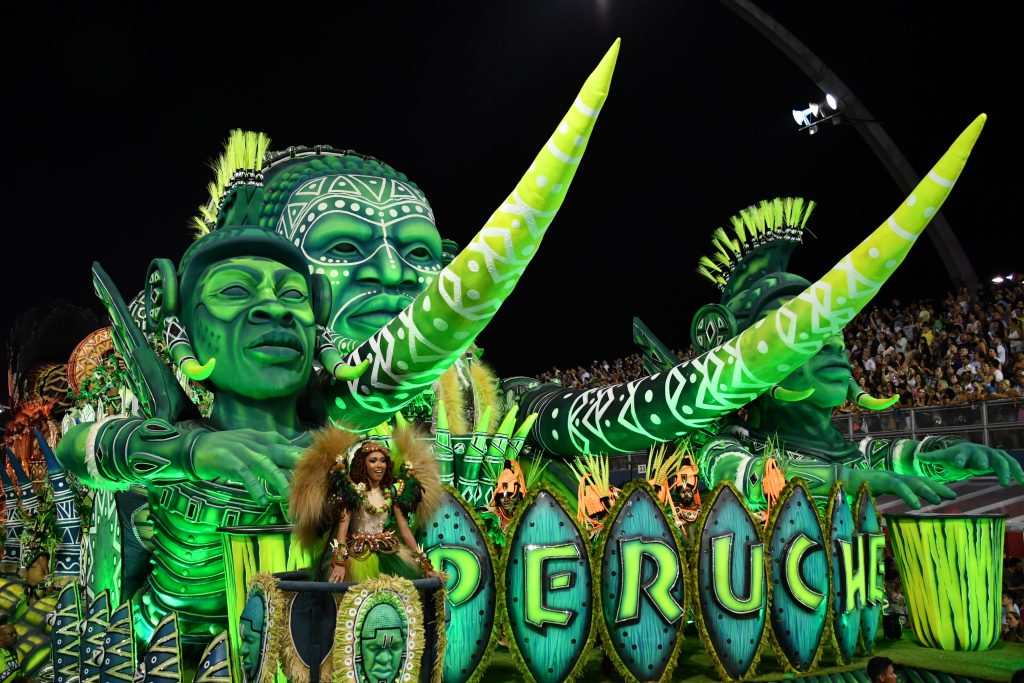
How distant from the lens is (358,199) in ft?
17.4

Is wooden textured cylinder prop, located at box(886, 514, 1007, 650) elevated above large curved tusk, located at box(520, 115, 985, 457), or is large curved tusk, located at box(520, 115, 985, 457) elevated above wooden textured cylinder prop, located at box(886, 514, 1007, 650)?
large curved tusk, located at box(520, 115, 985, 457)

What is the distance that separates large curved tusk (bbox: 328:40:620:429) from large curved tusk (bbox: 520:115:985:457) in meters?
1.46

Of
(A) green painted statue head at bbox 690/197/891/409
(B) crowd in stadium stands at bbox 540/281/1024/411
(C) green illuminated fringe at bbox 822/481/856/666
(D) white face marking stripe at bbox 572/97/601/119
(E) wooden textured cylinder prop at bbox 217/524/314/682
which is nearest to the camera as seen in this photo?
(E) wooden textured cylinder prop at bbox 217/524/314/682

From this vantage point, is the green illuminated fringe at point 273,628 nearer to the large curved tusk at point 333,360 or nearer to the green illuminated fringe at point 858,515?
the large curved tusk at point 333,360

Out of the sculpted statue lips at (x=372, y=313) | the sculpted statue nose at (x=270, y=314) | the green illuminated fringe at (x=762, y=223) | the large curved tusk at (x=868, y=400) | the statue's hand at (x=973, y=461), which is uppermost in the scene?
the green illuminated fringe at (x=762, y=223)

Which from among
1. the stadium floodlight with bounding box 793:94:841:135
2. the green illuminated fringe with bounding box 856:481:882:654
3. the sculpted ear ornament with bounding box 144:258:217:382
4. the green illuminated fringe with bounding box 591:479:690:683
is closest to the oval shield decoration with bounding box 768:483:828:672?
the green illuminated fringe with bounding box 856:481:882:654

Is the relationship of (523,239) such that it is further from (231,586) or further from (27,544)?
(27,544)

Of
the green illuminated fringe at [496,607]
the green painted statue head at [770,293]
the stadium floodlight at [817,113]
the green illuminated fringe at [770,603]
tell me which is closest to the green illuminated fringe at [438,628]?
the green illuminated fringe at [496,607]

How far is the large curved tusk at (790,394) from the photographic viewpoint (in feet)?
20.6

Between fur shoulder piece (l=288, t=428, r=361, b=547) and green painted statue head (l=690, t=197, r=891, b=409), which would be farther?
green painted statue head (l=690, t=197, r=891, b=409)

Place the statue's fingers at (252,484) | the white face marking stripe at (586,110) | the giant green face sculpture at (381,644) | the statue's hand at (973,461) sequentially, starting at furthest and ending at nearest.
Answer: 1. the statue's hand at (973,461)
2. the statue's fingers at (252,484)
3. the white face marking stripe at (586,110)
4. the giant green face sculpture at (381,644)

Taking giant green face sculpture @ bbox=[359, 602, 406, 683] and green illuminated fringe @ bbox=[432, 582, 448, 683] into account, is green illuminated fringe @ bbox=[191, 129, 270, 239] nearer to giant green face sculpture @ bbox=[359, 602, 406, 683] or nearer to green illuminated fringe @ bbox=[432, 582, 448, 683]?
green illuminated fringe @ bbox=[432, 582, 448, 683]

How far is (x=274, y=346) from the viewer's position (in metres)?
4.39

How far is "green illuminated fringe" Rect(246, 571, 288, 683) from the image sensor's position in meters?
3.03
